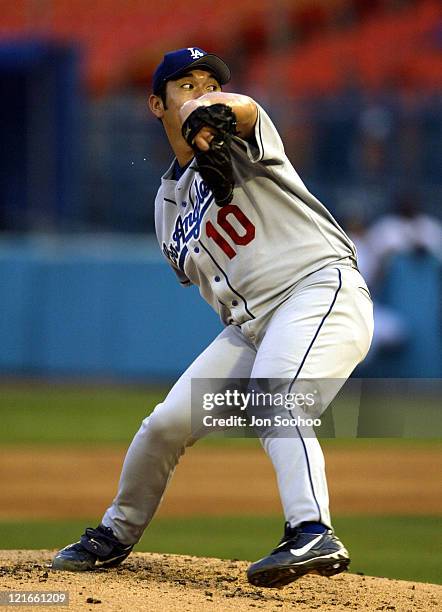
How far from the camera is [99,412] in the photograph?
984 cm

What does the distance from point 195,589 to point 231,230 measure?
1.14 metres

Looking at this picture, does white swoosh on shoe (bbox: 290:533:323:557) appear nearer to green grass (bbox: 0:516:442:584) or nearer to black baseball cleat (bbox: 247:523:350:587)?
black baseball cleat (bbox: 247:523:350:587)

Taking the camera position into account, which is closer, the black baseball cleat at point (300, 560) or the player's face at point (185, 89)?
the black baseball cleat at point (300, 560)

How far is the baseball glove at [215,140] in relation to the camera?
315cm

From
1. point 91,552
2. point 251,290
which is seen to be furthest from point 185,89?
point 91,552

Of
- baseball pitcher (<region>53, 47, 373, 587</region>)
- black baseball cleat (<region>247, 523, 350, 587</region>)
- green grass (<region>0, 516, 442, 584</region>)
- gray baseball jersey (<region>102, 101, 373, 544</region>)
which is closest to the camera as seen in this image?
black baseball cleat (<region>247, 523, 350, 587</region>)

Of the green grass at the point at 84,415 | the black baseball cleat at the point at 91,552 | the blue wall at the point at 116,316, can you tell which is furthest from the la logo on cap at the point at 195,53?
the blue wall at the point at 116,316

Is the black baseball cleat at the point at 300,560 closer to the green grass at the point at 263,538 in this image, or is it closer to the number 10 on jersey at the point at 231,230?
the number 10 on jersey at the point at 231,230

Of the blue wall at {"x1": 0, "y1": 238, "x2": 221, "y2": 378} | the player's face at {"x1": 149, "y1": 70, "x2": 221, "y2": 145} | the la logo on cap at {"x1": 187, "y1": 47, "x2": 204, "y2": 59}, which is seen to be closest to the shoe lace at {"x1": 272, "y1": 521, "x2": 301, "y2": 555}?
the player's face at {"x1": 149, "y1": 70, "x2": 221, "y2": 145}

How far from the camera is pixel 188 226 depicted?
377cm

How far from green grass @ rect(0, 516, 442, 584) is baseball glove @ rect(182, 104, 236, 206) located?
209 cm

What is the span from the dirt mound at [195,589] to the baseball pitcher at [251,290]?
0.57ft

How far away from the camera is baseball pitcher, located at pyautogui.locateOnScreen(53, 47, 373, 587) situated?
10.5 ft

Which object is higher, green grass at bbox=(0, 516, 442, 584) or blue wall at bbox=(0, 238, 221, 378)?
blue wall at bbox=(0, 238, 221, 378)
